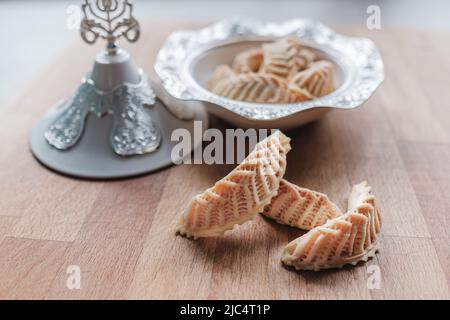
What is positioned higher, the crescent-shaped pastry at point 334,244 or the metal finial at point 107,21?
the metal finial at point 107,21

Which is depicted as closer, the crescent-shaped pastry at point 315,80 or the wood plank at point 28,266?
the wood plank at point 28,266

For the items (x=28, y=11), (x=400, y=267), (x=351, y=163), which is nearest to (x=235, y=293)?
(x=400, y=267)

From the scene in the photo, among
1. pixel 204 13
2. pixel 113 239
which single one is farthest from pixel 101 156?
pixel 204 13

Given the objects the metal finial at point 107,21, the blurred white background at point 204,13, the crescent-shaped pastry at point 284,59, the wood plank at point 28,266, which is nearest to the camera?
the wood plank at point 28,266

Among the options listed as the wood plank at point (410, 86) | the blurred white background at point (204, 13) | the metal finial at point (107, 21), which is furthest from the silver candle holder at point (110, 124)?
the blurred white background at point (204, 13)

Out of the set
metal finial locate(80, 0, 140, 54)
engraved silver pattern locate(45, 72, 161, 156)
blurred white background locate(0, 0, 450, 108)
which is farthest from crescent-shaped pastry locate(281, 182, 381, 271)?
blurred white background locate(0, 0, 450, 108)

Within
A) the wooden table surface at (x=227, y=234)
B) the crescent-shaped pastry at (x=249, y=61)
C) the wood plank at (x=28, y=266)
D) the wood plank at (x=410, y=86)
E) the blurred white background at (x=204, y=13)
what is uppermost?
the crescent-shaped pastry at (x=249, y=61)

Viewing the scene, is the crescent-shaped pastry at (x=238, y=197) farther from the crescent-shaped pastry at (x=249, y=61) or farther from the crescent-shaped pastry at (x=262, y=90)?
the crescent-shaped pastry at (x=249, y=61)

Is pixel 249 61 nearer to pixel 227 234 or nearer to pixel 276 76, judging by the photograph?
pixel 276 76
